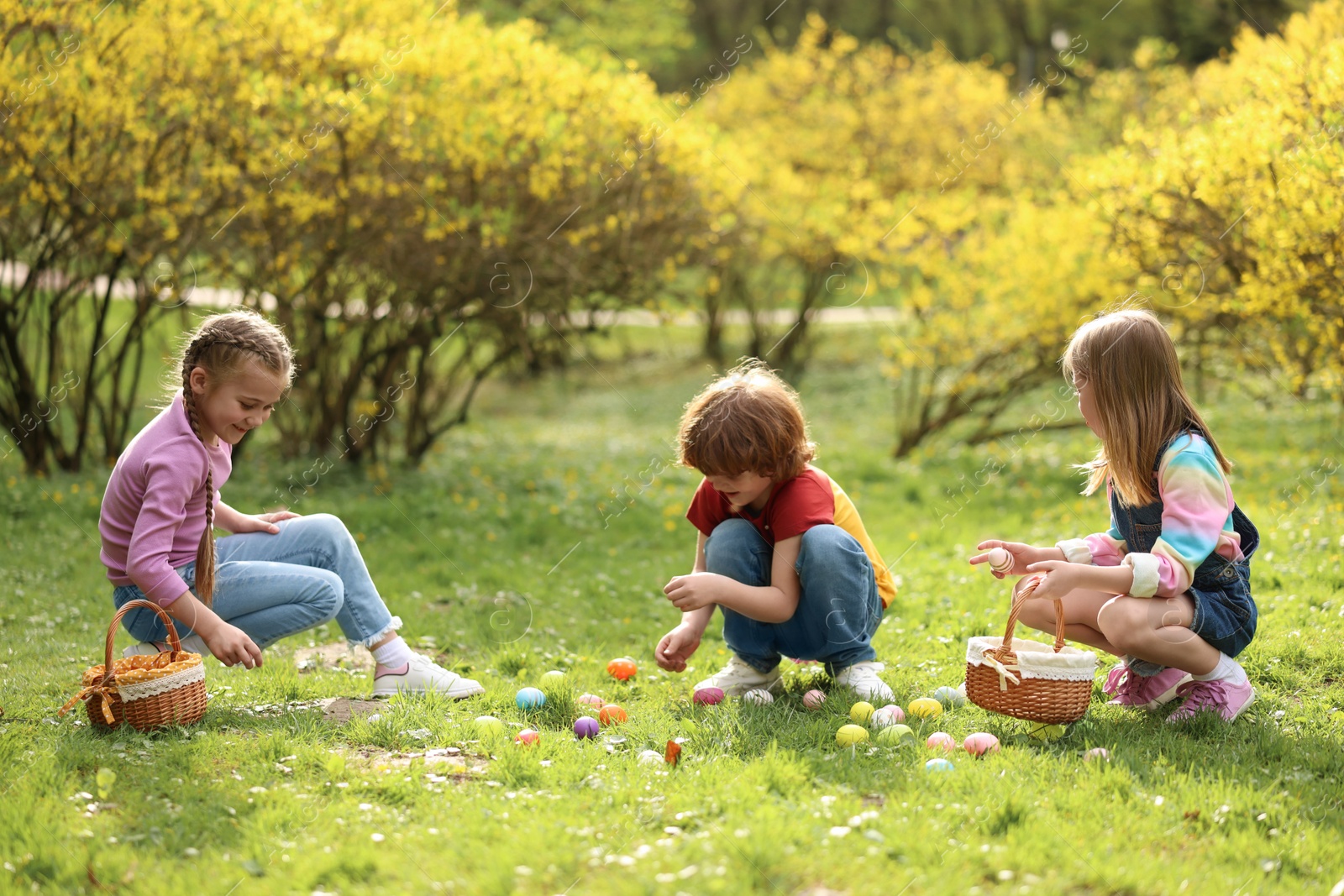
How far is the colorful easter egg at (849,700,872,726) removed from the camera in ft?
10.6

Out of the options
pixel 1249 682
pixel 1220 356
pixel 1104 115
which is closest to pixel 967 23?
pixel 1104 115

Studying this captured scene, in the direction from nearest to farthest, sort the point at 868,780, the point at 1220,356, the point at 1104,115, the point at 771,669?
the point at 868,780, the point at 771,669, the point at 1220,356, the point at 1104,115

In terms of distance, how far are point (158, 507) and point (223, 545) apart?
467 mm

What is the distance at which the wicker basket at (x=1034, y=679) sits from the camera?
291 centimetres

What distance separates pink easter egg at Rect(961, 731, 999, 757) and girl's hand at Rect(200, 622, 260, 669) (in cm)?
195

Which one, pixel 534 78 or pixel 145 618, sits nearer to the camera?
pixel 145 618

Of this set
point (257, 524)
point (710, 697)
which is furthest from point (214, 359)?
point (710, 697)

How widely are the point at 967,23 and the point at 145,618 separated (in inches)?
1037

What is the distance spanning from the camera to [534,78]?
6809mm

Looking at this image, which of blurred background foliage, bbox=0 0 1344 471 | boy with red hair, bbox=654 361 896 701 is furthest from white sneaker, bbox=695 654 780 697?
blurred background foliage, bbox=0 0 1344 471

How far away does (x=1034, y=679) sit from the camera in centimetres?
292

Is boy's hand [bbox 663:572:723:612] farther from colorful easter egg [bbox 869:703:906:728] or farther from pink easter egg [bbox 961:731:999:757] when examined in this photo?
pink easter egg [bbox 961:731:999:757]

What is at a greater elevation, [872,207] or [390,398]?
[872,207]

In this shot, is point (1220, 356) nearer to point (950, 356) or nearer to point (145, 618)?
point (950, 356)
